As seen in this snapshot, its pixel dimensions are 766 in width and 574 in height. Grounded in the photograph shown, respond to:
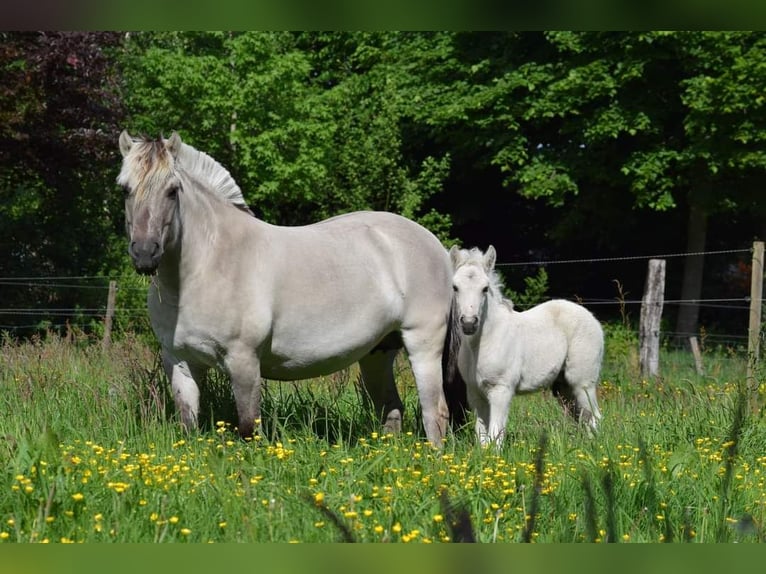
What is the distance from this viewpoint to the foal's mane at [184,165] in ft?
15.8

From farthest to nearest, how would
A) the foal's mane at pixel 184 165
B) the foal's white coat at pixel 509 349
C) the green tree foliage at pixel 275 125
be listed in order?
the green tree foliage at pixel 275 125 → the foal's white coat at pixel 509 349 → the foal's mane at pixel 184 165

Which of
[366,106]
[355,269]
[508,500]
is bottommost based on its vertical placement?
[508,500]

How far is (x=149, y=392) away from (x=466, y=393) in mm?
2372

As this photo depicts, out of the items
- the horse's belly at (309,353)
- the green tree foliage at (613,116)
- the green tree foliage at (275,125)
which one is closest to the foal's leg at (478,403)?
the horse's belly at (309,353)

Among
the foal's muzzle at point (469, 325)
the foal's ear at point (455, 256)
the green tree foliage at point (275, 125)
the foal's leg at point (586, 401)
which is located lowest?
the foal's leg at point (586, 401)

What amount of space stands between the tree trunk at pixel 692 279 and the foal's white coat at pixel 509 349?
41.3ft

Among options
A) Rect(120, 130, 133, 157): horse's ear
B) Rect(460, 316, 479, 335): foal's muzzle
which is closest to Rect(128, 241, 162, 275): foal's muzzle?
Rect(120, 130, 133, 157): horse's ear

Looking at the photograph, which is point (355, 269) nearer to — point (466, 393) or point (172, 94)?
point (466, 393)

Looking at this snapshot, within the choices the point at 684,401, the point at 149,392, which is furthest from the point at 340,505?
the point at 684,401

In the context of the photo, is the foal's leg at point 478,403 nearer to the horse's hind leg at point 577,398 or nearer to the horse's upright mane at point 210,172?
the horse's hind leg at point 577,398

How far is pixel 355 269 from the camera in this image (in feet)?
19.0

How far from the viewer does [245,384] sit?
516 cm

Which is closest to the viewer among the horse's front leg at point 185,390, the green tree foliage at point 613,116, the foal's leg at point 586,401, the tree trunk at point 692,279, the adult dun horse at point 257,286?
the adult dun horse at point 257,286

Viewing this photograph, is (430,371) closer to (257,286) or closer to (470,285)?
(470,285)
